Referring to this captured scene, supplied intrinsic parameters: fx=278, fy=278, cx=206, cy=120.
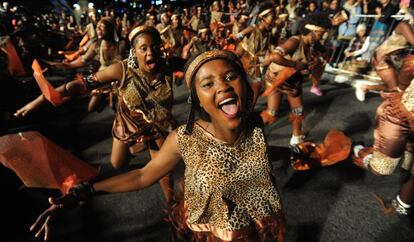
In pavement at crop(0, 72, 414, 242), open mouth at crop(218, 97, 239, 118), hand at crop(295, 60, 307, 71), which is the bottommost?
pavement at crop(0, 72, 414, 242)

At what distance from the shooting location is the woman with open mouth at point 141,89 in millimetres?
2670

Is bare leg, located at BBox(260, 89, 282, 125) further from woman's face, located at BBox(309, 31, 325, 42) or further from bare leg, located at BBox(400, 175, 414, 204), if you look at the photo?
bare leg, located at BBox(400, 175, 414, 204)

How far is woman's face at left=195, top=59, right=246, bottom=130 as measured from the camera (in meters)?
1.44

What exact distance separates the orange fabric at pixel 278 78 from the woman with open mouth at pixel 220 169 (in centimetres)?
251

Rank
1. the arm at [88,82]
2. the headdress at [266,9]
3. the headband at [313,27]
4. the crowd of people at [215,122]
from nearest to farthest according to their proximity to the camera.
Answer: the crowd of people at [215,122]
the arm at [88,82]
the headband at [313,27]
the headdress at [266,9]

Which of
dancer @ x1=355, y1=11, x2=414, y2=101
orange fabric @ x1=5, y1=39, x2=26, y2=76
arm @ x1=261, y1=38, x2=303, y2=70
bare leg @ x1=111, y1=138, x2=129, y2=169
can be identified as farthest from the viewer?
orange fabric @ x1=5, y1=39, x2=26, y2=76

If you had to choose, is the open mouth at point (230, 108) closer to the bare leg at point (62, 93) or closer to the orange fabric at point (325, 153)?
the orange fabric at point (325, 153)

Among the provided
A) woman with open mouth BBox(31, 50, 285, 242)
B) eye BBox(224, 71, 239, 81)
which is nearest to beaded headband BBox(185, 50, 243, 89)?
woman with open mouth BBox(31, 50, 285, 242)

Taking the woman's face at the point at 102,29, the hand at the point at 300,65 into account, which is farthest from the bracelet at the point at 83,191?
the woman's face at the point at 102,29

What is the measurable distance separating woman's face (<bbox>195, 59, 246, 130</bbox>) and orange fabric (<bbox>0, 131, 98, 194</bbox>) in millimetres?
955

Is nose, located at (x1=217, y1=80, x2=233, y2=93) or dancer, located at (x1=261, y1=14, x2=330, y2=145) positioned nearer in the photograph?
nose, located at (x1=217, y1=80, x2=233, y2=93)

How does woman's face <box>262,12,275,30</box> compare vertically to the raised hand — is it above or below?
above

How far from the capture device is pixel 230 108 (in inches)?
57.0

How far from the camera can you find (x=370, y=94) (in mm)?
7059
